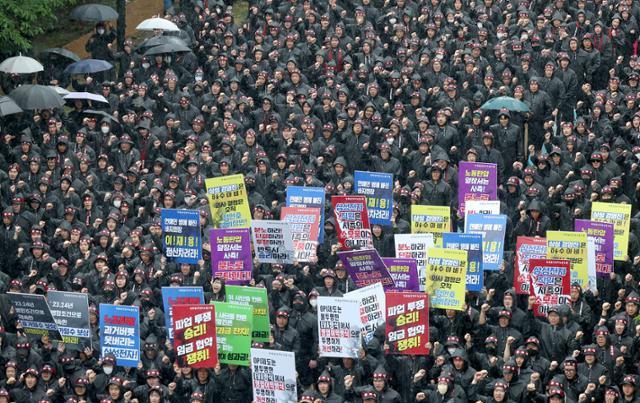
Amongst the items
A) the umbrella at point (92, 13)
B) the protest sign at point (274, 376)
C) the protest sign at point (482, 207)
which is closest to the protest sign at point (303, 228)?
the protest sign at point (482, 207)

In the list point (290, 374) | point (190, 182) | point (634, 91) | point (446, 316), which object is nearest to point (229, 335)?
point (290, 374)

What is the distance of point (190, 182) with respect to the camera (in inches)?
1229

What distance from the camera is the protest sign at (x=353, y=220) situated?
28.9 m

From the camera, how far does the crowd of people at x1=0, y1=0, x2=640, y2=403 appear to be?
26.1 metres

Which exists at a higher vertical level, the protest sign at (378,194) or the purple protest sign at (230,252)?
the protest sign at (378,194)

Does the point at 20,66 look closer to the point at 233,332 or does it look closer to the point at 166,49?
the point at 166,49

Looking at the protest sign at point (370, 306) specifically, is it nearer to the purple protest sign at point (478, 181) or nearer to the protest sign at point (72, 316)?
the purple protest sign at point (478, 181)

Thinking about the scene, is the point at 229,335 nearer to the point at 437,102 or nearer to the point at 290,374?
the point at 290,374

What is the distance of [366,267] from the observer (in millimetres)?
27141

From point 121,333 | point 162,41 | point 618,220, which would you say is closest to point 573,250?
point 618,220

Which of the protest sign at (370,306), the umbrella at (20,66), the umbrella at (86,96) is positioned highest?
the umbrella at (20,66)

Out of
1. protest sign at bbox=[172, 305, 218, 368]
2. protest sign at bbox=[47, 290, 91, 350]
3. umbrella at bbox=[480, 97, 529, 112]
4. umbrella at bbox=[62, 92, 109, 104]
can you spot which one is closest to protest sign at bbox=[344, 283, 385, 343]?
protest sign at bbox=[172, 305, 218, 368]

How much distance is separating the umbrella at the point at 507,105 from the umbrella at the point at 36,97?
754 centimetres

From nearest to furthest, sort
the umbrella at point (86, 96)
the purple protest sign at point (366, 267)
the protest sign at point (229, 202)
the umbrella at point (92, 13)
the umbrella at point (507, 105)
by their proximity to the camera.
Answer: the purple protest sign at point (366, 267)
the protest sign at point (229, 202)
the umbrella at point (507, 105)
the umbrella at point (86, 96)
the umbrella at point (92, 13)
